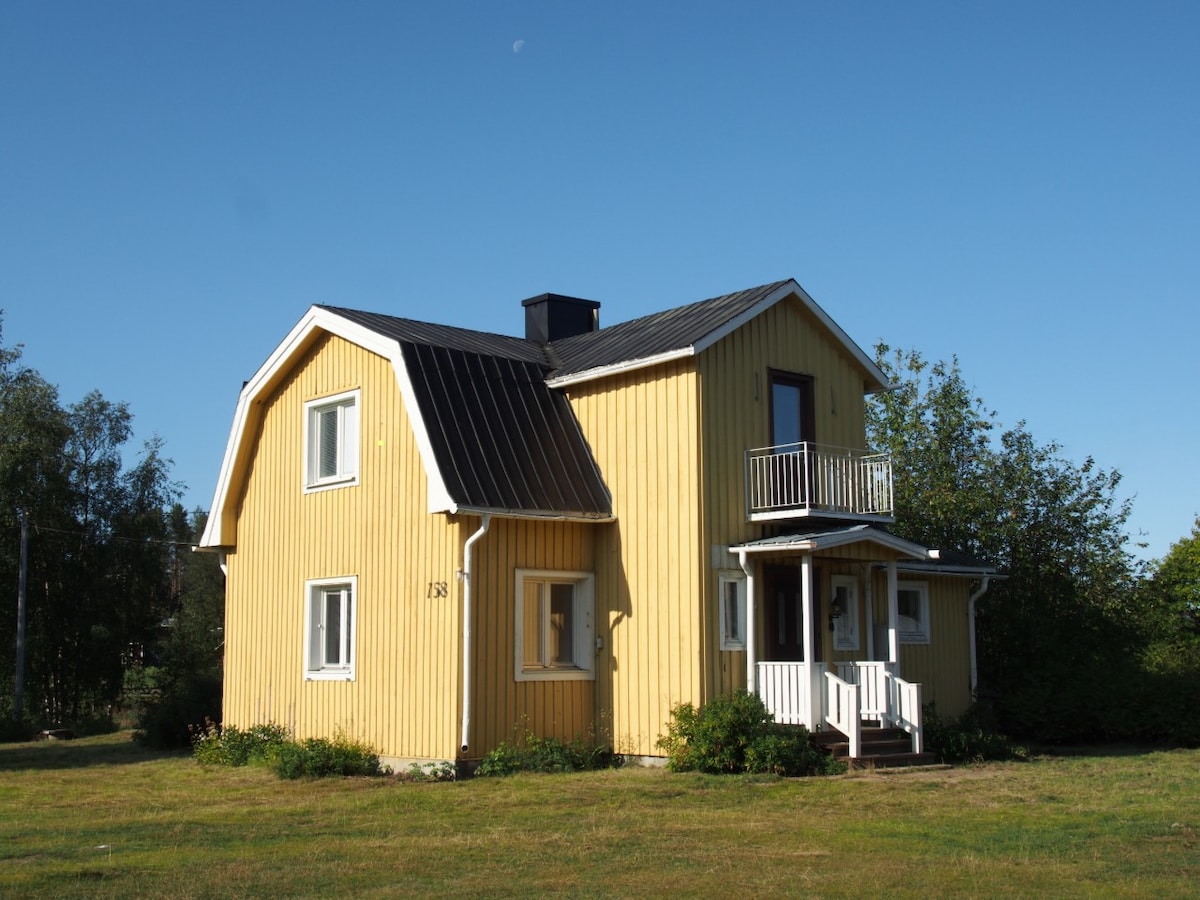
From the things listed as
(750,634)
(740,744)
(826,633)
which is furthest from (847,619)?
(740,744)

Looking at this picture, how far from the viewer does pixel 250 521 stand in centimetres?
2133

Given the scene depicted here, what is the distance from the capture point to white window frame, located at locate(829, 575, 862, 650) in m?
19.0

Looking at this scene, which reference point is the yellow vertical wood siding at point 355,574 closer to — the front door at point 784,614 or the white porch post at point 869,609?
the front door at point 784,614

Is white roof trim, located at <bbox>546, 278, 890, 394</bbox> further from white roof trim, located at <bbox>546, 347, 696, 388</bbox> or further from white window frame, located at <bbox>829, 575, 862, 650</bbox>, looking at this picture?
white window frame, located at <bbox>829, 575, 862, 650</bbox>

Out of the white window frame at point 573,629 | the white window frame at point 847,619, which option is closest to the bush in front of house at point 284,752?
the white window frame at point 573,629

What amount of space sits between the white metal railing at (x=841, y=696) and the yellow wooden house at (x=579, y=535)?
4 centimetres

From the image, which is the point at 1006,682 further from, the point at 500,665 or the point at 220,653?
the point at 220,653

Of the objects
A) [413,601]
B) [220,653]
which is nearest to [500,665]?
[413,601]

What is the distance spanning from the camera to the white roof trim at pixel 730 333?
1730 cm

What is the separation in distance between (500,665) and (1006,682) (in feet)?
37.0

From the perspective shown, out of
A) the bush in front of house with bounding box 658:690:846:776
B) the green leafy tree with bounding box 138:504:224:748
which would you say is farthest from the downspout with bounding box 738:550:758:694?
the green leafy tree with bounding box 138:504:224:748

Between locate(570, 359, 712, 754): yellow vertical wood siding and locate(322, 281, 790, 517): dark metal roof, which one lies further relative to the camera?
locate(322, 281, 790, 517): dark metal roof

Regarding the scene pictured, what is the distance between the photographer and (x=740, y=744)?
15914 millimetres

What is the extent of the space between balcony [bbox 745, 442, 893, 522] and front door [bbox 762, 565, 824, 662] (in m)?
1.00
